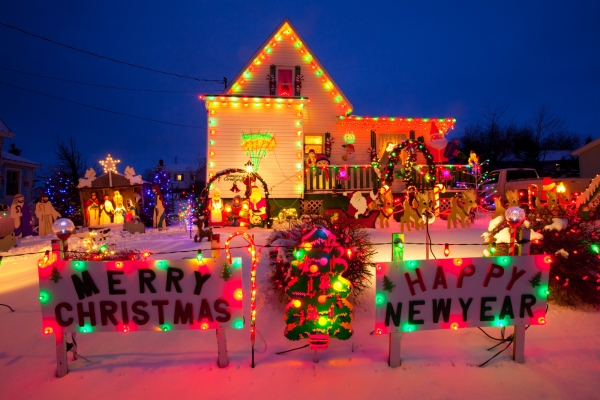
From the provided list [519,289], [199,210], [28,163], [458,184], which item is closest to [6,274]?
[199,210]

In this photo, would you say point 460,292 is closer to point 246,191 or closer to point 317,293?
point 317,293

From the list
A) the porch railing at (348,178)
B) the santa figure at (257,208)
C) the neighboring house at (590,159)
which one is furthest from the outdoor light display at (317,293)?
the neighboring house at (590,159)

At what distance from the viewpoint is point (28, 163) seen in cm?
2392

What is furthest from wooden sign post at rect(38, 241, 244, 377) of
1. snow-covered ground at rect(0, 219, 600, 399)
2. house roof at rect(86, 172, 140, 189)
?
house roof at rect(86, 172, 140, 189)

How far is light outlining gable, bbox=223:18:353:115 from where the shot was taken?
15.7 m

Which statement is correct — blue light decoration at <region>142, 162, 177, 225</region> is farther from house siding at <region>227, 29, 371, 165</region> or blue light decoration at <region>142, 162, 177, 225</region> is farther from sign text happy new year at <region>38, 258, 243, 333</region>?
sign text happy new year at <region>38, 258, 243, 333</region>

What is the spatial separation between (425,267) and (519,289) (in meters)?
1.08

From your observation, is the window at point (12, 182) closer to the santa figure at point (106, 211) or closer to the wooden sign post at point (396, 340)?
Answer: the santa figure at point (106, 211)

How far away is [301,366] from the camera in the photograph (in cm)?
385

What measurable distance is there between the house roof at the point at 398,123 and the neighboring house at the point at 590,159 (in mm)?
10384

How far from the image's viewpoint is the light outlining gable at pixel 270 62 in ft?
51.4

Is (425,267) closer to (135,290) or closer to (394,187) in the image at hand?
(135,290)

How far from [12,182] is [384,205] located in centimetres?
2386

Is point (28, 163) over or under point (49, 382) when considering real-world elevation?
over
